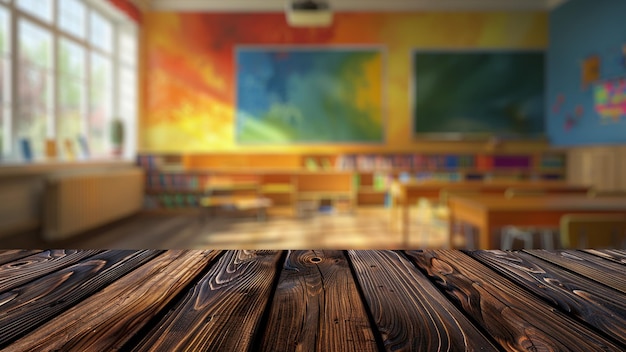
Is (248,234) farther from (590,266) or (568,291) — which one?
(568,291)

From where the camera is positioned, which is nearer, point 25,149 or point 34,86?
point 25,149

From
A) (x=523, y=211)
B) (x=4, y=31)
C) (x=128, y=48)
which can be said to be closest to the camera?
(x=523, y=211)

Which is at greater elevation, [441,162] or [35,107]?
[35,107]

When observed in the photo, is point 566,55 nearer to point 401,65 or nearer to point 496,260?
point 401,65

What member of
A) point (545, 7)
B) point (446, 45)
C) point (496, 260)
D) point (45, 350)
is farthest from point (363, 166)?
Answer: point (45, 350)

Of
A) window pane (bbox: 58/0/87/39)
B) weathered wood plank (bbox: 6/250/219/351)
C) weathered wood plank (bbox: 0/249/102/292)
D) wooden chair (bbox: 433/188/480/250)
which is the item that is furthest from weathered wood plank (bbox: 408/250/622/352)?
window pane (bbox: 58/0/87/39)

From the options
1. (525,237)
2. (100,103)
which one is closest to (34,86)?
(100,103)

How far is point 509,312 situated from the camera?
0.57 m

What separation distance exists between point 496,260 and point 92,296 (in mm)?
733

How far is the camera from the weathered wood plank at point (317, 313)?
46 centimetres

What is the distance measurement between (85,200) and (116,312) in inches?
193

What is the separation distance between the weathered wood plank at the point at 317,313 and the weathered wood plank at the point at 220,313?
25 mm

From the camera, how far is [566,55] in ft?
21.5

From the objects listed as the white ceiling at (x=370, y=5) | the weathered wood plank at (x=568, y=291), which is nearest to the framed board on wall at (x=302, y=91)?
the white ceiling at (x=370, y=5)
